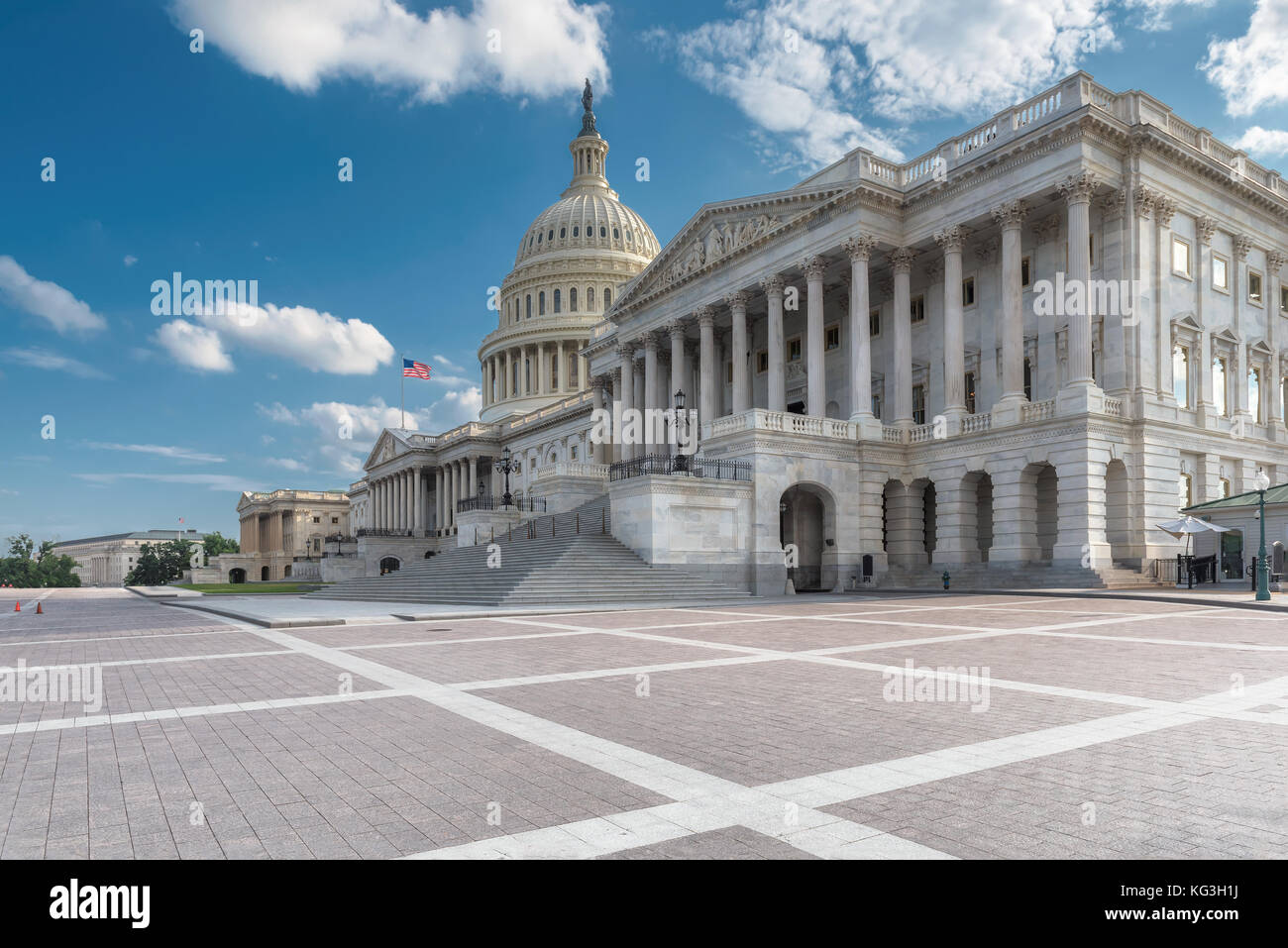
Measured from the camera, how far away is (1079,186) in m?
37.9

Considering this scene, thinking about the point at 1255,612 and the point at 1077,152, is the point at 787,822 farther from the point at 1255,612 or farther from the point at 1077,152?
the point at 1077,152

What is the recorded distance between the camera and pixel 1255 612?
23.7 meters

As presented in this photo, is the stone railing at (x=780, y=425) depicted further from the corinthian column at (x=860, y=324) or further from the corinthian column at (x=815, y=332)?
the corinthian column at (x=815, y=332)

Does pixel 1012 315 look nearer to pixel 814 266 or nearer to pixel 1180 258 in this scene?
pixel 1180 258

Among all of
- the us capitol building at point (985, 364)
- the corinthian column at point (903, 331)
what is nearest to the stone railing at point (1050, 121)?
the us capitol building at point (985, 364)

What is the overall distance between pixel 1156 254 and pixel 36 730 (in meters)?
45.1

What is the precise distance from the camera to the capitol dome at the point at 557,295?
4665 inches

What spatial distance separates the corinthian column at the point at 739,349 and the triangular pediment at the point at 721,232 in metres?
2.70

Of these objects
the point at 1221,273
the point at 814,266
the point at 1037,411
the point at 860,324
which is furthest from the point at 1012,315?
Result: the point at 1221,273

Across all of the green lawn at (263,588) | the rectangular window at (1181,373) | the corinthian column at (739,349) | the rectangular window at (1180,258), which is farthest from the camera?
the green lawn at (263,588)

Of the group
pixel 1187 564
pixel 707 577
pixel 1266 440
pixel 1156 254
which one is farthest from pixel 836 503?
pixel 1266 440

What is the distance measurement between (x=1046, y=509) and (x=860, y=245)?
15773mm

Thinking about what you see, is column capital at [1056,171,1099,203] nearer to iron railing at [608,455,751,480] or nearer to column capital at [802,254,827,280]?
column capital at [802,254,827,280]

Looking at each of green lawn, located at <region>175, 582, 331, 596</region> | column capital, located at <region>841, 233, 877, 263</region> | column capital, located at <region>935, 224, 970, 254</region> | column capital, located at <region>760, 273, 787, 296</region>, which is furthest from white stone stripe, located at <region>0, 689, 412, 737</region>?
green lawn, located at <region>175, 582, 331, 596</region>
